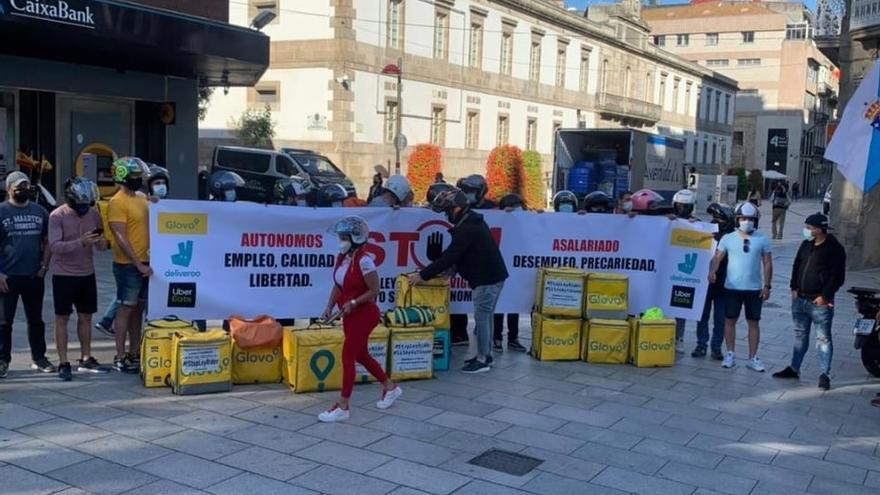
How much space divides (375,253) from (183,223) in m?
2.18

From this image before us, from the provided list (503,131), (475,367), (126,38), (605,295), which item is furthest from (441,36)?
(475,367)

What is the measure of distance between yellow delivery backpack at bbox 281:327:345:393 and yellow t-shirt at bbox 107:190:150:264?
164 centimetres

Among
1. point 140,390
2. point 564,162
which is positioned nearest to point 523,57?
point 564,162

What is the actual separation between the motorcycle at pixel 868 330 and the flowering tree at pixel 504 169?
30.6 m

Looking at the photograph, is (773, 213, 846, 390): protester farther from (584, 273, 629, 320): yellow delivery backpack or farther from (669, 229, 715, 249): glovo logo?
(584, 273, 629, 320): yellow delivery backpack

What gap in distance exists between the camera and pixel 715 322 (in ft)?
32.3

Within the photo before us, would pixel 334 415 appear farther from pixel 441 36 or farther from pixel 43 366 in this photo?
pixel 441 36

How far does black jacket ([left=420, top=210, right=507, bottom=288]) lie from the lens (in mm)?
8438

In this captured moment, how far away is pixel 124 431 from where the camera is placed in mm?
6344

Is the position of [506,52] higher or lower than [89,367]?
higher

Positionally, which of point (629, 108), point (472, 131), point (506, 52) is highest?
point (506, 52)

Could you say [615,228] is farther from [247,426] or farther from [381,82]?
[381,82]

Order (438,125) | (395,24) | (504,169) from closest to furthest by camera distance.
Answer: (395,24) → (504,169) → (438,125)

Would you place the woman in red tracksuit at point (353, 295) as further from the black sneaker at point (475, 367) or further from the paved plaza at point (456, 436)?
the black sneaker at point (475, 367)
